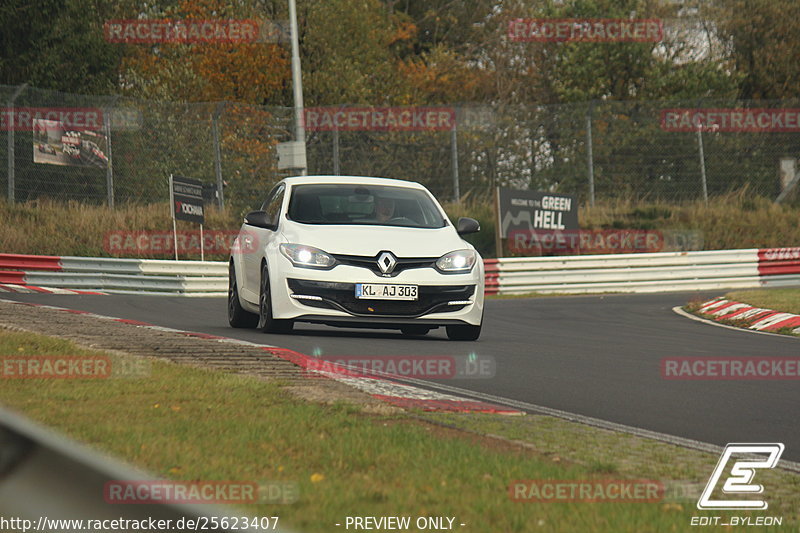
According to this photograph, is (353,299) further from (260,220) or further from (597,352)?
(597,352)

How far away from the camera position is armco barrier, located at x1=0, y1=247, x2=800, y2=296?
22953 mm

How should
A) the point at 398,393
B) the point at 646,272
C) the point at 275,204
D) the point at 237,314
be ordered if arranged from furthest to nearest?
the point at 646,272, the point at 237,314, the point at 275,204, the point at 398,393

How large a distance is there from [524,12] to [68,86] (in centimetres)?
2460

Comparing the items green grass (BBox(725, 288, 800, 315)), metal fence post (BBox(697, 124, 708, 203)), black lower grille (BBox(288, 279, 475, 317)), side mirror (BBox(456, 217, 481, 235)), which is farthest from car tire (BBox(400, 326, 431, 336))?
metal fence post (BBox(697, 124, 708, 203))

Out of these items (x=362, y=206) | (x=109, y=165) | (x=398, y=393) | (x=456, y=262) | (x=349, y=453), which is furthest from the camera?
(x=109, y=165)

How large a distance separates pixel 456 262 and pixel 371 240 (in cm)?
85

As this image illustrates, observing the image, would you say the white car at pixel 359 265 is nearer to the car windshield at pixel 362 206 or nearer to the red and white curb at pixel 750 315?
the car windshield at pixel 362 206

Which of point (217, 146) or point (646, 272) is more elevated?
point (217, 146)

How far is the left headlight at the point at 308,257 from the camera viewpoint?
11.5 meters

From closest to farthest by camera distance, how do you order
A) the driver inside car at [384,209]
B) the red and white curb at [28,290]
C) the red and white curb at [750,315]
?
the driver inside car at [384,209], the red and white curb at [750,315], the red and white curb at [28,290]

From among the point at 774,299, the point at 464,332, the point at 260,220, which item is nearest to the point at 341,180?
the point at 260,220

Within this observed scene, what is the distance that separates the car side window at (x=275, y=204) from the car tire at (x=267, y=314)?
2.13 ft

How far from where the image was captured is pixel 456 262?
38.8 ft

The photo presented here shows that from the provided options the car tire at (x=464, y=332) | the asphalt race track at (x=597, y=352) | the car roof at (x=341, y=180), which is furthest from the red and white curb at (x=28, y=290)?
the car tire at (x=464, y=332)
